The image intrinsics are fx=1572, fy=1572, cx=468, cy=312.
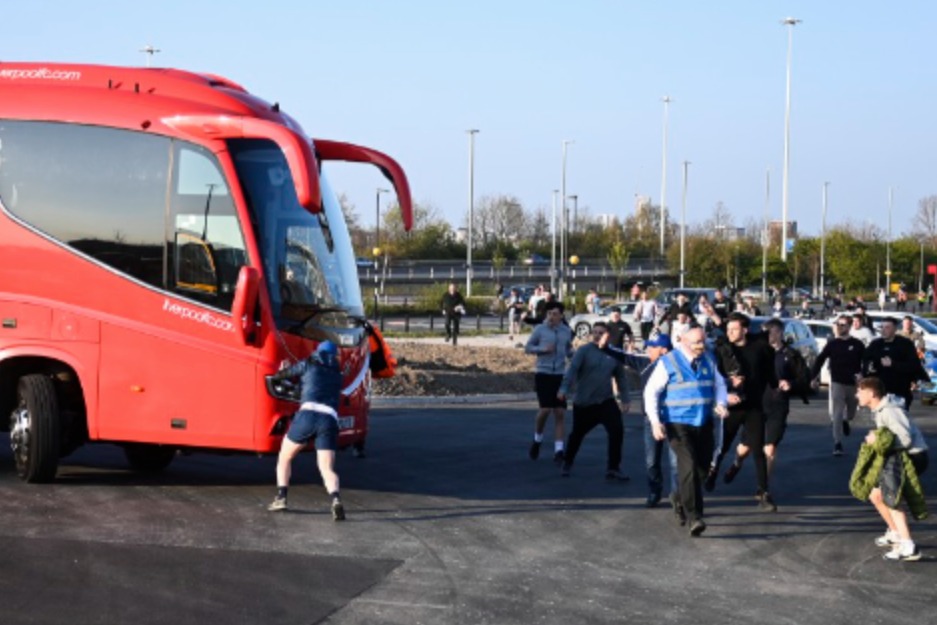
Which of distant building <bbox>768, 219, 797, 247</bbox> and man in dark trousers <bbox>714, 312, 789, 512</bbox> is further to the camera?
distant building <bbox>768, 219, 797, 247</bbox>

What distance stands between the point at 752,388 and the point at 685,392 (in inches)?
78.6

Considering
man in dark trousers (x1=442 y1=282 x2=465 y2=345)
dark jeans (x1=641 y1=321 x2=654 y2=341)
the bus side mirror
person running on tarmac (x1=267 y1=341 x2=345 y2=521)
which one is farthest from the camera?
man in dark trousers (x1=442 y1=282 x2=465 y2=345)

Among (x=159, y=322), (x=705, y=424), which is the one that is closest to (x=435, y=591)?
(x=705, y=424)

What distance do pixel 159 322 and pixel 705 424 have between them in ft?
15.9

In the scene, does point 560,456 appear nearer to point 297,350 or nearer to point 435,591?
point 297,350

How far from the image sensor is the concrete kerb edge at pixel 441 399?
85.0ft

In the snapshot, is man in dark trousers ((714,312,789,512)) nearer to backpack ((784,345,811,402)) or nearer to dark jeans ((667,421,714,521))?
backpack ((784,345,811,402))

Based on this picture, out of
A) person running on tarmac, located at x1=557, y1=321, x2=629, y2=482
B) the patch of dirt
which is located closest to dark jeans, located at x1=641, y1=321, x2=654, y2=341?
the patch of dirt

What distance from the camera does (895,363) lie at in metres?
18.7

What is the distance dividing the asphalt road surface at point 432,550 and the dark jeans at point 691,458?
28 cm

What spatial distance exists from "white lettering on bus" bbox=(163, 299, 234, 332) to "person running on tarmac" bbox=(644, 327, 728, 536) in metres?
3.70

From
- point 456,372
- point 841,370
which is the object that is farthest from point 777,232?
point 841,370

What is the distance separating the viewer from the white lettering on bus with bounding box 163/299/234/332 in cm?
1371

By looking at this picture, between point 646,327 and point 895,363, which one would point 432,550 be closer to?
point 895,363
